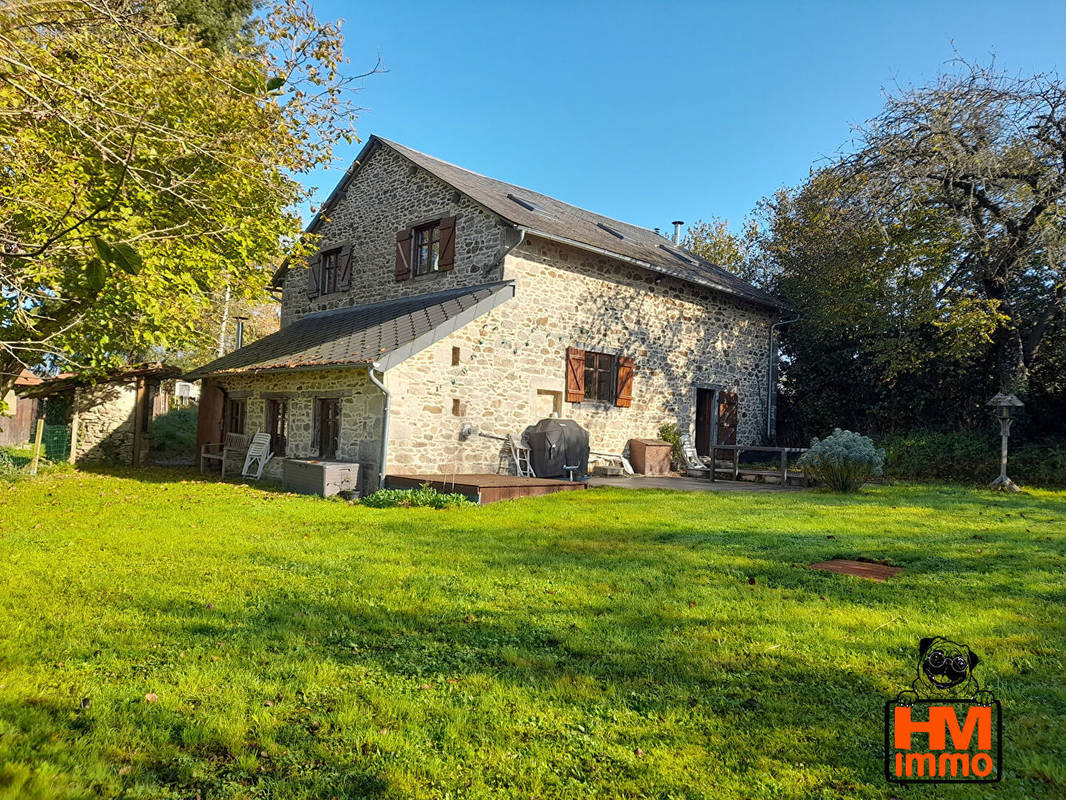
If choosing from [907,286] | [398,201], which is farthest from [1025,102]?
[398,201]

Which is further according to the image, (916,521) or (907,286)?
(907,286)

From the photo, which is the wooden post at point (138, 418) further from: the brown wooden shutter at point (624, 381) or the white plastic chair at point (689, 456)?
the white plastic chair at point (689, 456)

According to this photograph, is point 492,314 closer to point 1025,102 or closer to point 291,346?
point 291,346

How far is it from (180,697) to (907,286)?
1667 cm

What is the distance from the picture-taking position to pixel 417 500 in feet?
31.1

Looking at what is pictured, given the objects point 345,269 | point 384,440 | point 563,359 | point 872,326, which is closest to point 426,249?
point 345,269

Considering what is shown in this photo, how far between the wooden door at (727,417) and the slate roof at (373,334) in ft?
24.6

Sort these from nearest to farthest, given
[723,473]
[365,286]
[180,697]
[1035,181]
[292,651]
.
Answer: [180,697], [292,651], [1035,181], [723,473], [365,286]

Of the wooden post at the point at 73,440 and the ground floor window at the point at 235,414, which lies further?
the wooden post at the point at 73,440

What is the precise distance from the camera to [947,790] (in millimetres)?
2289

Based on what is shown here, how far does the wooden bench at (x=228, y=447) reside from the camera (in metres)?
14.1

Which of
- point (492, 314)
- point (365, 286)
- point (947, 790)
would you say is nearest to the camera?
point (947, 790)

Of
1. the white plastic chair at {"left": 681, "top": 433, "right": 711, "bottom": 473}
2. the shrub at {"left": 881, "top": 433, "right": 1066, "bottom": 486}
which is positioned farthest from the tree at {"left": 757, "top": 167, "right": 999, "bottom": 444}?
the white plastic chair at {"left": 681, "top": 433, "right": 711, "bottom": 473}

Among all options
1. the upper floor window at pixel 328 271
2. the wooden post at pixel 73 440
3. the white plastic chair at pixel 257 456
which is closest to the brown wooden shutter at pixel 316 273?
the upper floor window at pixel 328 271
